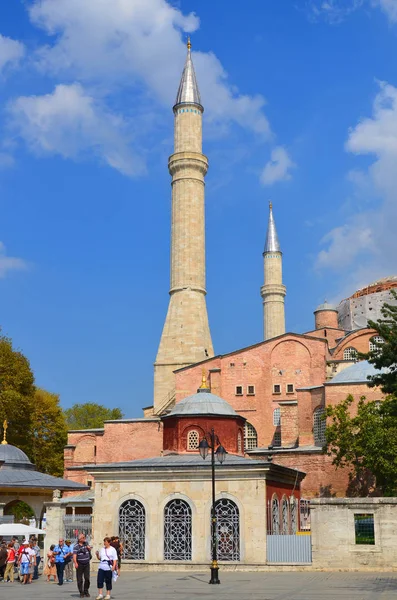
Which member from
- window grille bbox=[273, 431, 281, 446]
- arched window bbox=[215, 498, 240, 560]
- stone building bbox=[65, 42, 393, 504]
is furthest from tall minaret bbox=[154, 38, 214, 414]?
arched window bbox=[215, 498, 240, 560]

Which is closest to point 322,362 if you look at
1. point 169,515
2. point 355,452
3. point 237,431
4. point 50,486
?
point 355,452

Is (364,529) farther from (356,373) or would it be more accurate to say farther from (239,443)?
(356,373)

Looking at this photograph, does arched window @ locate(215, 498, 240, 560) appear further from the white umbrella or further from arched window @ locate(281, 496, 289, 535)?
the white umbrella

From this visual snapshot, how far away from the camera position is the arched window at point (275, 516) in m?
21.5

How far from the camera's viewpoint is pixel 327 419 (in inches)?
1329

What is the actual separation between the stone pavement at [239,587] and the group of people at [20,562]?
0.34m

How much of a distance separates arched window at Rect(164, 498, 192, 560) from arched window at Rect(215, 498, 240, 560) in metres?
0.83

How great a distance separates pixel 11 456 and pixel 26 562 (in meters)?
12.3

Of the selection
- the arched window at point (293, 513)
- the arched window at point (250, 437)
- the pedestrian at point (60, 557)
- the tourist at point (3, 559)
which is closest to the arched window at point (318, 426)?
the arched window at point (250, 437)

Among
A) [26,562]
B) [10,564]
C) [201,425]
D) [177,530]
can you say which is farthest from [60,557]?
[201,425]

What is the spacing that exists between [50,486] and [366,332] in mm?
21889

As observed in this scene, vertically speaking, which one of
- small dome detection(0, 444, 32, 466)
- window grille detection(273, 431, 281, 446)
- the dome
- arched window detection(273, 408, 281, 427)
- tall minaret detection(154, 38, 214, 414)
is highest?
tall minaret detection(154, 38, 214, 414)

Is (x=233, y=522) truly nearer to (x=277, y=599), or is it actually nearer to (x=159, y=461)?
(x=159, y=461)

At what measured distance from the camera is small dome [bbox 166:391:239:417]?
2605cm
